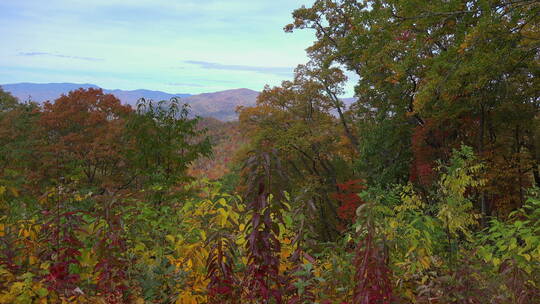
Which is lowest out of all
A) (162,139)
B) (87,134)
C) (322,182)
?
(322,182)

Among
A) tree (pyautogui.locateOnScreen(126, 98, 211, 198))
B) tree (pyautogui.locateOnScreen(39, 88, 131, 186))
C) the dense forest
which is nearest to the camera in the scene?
the dense forest

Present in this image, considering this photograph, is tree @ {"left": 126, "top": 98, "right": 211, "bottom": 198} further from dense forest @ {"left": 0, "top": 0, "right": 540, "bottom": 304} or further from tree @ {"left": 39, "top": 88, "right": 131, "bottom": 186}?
tree @ {"left": 39, "top": 88, "right": 131, "bottom": 186}

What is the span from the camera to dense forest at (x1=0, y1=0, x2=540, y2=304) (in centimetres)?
269

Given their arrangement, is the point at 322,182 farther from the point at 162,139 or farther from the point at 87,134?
the point at 162,139

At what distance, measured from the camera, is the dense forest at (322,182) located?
269cm

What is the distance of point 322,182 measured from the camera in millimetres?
27141

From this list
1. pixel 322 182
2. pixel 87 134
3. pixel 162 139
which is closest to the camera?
pixel 162 139

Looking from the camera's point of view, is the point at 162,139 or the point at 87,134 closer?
the point at 162,139

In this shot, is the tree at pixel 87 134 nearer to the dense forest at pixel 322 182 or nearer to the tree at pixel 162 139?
the dense forest at pixel 322 182

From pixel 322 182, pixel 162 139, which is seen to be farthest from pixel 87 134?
pixel 322 182

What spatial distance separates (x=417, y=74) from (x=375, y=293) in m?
16.5

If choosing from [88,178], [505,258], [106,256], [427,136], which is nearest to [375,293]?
[505,258]

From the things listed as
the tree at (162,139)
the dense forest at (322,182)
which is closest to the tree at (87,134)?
the dense forest at (322,182)

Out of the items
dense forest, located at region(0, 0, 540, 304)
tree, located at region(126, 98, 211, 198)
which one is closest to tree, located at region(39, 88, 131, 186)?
dense forest, located at region(0, 0, 540, 304)
